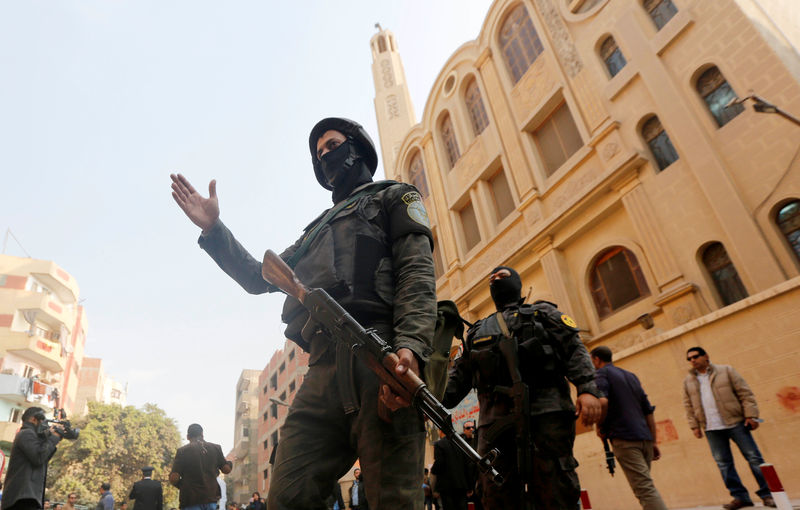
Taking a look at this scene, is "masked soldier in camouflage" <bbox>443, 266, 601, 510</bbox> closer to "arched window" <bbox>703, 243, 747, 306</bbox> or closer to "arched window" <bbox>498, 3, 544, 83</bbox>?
"arched window" <bbox>703, 243, 747, 306</bbox>

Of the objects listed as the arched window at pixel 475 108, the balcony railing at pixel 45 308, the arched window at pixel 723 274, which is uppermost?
the balcony railing at pixel 45 308

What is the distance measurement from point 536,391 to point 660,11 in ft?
34.6

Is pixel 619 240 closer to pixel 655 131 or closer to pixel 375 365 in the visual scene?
pixel 655 131

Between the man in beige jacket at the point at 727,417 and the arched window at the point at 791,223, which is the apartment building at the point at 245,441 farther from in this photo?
the arched window at the point at 791,223

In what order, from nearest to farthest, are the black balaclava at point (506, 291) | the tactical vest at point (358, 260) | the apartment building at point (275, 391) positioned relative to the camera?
the tactical vest at point (358, 260), the black balaclava at point (506, 291), the apartment building at point (275, 391)

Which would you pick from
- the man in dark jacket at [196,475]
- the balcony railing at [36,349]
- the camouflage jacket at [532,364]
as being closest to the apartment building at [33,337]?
the balcony railing at [36,349]

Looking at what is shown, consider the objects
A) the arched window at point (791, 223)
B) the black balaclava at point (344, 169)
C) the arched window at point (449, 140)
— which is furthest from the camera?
the arched window at point (449, 140)

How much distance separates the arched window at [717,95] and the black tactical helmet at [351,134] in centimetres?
868

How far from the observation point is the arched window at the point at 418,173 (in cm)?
1949

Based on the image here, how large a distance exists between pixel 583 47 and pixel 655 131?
3.42m

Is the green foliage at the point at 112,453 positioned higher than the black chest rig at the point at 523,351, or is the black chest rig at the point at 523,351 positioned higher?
the green foliage at the point at 112,453

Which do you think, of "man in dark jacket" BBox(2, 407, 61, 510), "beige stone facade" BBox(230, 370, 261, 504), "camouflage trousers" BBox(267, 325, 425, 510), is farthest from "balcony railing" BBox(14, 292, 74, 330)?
"camouflage trousers" BBox(267, 325, 425, 510)

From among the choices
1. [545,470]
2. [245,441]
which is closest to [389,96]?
[545,470]

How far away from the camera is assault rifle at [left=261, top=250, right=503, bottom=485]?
5.09 feet
